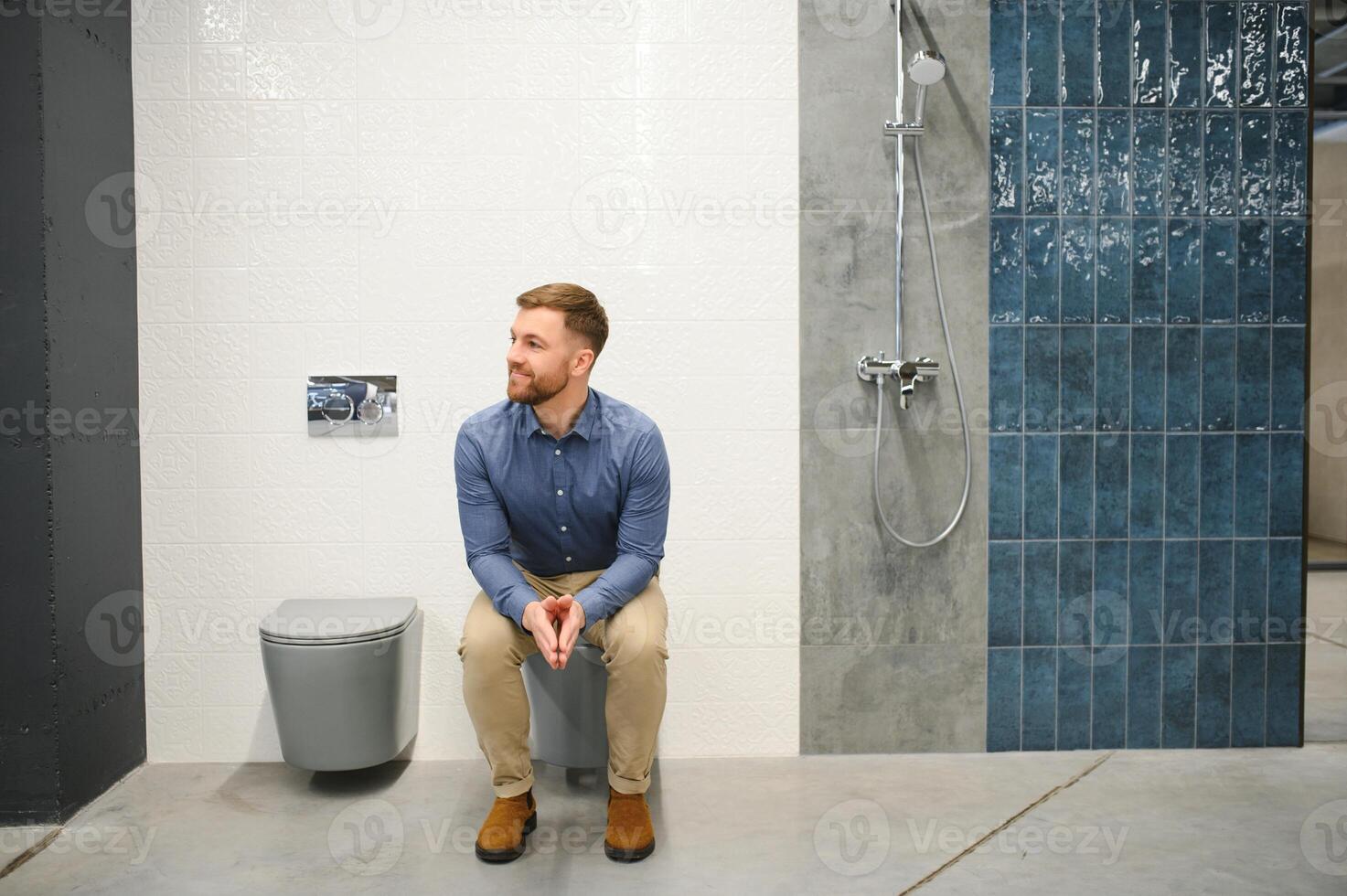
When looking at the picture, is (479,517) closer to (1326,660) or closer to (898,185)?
(898,185)

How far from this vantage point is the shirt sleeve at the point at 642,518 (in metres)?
1.76

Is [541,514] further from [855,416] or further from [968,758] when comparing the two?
[968,758]

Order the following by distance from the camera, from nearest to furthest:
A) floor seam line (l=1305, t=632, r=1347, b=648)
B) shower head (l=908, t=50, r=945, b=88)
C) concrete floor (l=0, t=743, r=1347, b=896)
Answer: concrete floor (l=0, t=743, r=1347, b=896)
shower head (l=908, t=50, r=945, b=88)
floor seam line (l=1305, t=632, r=1347, b=648)

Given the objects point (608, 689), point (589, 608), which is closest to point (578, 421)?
point (589, 608)

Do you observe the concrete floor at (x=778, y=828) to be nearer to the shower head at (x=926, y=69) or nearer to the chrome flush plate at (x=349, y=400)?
the chrome flush plate at (x=349, y=400)

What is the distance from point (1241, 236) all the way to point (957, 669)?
1331mm

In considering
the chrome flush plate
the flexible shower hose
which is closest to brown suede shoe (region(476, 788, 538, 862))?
the chrome flush plate

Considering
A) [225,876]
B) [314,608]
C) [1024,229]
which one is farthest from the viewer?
[1024,229]

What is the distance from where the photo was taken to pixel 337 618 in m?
1.92

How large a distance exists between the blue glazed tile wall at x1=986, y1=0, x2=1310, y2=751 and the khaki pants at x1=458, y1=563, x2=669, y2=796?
1.01m

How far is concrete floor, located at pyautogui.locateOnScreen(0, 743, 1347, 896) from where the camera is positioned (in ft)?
5.20

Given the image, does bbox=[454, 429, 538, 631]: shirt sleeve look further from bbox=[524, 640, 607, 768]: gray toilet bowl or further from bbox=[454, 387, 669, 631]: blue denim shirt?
bbox=[524, 640, 607, 768]: gray toilet bowl

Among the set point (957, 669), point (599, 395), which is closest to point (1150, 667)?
point (957, 669)

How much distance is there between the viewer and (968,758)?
7.16 ft
